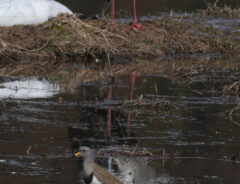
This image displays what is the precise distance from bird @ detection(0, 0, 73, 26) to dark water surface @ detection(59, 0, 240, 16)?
350 centimetres

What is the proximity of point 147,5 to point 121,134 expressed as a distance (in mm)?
13363

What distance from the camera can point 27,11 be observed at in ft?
49.0

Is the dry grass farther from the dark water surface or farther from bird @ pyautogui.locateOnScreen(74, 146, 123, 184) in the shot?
bird @ pyautogui.locateOnScreen(74, 146, 123, 184)

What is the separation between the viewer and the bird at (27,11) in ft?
48.3

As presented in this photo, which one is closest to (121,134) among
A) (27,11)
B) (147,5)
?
(27,11)

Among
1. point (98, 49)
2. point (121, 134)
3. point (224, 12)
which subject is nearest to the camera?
point (121, 134)

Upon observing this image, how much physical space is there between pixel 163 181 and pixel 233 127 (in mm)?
2680

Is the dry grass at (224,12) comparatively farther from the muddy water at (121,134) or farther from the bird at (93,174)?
the bird at (93,174)

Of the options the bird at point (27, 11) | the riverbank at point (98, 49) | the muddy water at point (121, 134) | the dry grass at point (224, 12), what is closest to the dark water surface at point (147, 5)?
the dry grass at point (224, 12)

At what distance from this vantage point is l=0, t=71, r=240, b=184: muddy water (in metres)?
6.89

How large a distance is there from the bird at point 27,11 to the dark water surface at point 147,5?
3496 millimetres

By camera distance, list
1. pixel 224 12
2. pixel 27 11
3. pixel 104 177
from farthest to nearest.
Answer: pixel 224 12, pixel 27 11, pixel 104 177

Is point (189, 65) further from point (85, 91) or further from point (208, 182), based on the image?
point (208, 182)

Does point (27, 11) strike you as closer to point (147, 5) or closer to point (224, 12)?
point (224, 12)
